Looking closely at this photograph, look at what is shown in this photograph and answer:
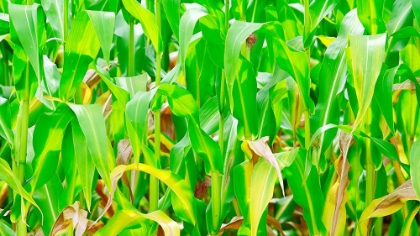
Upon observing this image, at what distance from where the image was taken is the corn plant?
106 centimetres

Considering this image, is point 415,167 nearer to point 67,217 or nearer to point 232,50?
point 232,50

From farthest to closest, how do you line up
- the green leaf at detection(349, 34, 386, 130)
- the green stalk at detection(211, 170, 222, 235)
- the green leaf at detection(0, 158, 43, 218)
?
the green stalk at detection(211, 170, 222, 235)
the green leaf at detection(0, 158, 43, 218)
the green leaf at detection(349, 34, 386, 130)

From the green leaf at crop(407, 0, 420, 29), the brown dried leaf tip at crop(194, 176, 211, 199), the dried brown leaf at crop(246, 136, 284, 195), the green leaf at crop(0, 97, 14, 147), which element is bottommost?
the brown dried leaf tip at crop(194, 176, 211, 199)

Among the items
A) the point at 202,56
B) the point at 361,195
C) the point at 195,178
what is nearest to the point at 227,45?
the point at 202,56

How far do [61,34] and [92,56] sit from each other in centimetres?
6

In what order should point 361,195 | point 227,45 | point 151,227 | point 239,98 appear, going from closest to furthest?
point 227,45 → point 239,98 → point 151,227 → point 361,195

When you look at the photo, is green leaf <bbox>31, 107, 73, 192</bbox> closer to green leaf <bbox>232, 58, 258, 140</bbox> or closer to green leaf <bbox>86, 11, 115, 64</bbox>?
green leaf <bbox>86, 11, 115, 64</bbox>

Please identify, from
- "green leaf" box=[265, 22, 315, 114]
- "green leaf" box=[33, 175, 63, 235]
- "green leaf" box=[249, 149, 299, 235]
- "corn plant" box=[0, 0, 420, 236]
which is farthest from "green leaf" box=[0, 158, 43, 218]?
"green leaf" box=[265, 22, 315, 114]

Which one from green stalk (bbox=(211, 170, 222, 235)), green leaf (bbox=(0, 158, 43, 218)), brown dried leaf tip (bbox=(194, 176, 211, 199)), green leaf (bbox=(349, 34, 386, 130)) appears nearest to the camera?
green leaf (bbox=(349, 34, 386, 130))

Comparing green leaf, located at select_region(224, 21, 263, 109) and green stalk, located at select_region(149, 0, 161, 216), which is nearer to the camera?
green leaf, located at select_region(224, 21, 263, 109)

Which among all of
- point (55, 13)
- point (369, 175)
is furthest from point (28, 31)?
point (369, 175)

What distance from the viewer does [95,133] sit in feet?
3.40

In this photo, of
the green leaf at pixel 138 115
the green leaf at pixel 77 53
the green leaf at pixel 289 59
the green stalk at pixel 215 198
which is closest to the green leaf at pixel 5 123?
the green leaf at pixel 77 53

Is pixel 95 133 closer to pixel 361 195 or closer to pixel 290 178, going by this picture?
pixel 290 178
